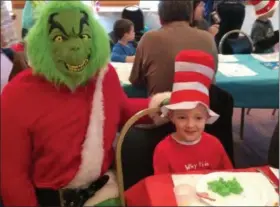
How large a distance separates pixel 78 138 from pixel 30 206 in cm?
26

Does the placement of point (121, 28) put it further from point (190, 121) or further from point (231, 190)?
point (231, 190)

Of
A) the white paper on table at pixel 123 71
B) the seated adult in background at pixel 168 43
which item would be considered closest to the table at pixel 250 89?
the white paper on table at pixel 123 71

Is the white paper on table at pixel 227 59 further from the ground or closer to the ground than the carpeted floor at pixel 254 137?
further from the ground

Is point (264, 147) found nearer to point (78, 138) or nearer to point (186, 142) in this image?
point (186, 142)

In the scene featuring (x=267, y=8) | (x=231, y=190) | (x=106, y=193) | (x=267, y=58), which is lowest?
(x=106, y=193)

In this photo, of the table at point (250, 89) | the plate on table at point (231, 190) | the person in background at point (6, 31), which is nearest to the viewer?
the plate on table at point (231, 190)

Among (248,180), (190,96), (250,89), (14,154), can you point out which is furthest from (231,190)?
Result: (250,89)

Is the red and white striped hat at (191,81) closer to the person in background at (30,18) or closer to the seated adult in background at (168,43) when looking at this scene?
the person in background at (30,18)

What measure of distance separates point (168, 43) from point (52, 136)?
32.7 inches

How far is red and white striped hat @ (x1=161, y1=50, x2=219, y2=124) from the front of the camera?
4.25ft

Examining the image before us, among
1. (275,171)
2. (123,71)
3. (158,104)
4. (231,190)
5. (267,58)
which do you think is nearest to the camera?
(231,190)

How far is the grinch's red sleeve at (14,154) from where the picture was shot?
1.28 metres

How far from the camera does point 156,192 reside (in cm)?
99

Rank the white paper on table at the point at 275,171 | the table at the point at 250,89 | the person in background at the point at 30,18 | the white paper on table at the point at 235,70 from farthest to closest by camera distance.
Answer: the white paper on table at the point at 235,70 < the table at the point at 250,89 < the person in background at the point at 30,18 < the white paper on table at the point at 275,171
